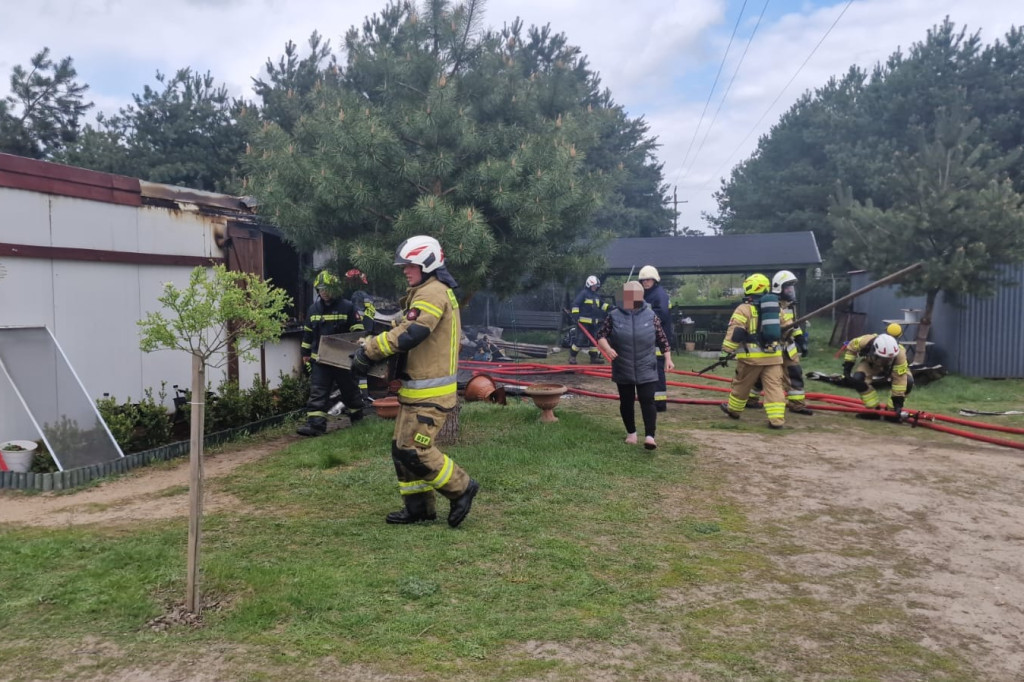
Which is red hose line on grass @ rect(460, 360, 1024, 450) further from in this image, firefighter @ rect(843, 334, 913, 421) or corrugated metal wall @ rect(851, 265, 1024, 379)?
corrugated metal wall @ rect(851, 265, 1024, 379)

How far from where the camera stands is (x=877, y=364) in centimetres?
927

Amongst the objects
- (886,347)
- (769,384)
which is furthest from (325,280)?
(886,347)

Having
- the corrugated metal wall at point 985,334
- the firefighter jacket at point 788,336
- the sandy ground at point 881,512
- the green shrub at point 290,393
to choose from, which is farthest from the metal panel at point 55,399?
the corrugated metal wall at point 985,334

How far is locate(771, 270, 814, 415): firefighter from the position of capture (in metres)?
9.25

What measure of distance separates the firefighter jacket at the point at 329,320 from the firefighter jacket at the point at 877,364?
6.58m

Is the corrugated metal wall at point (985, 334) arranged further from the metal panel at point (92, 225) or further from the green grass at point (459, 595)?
the metal panel at point (92, 225)

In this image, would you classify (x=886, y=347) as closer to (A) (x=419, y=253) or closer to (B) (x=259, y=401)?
(A) (x=419, y=253)

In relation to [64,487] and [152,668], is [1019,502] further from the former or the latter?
[64,487]

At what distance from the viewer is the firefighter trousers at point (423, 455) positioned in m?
4.60

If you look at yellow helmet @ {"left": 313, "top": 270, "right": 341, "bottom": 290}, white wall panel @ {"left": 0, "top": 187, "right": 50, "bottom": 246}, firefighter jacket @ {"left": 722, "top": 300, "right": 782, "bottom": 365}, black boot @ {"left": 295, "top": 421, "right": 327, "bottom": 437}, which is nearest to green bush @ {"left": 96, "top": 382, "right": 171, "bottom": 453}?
black boot @ {"left": 295, "top": 421, "right": 327, "bottom": 437}

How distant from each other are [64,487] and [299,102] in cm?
1454

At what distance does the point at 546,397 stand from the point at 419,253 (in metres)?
3.57

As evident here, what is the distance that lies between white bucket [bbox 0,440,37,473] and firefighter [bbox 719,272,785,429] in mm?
7407

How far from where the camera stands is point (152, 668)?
2980mm
